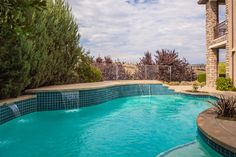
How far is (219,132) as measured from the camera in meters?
5.61

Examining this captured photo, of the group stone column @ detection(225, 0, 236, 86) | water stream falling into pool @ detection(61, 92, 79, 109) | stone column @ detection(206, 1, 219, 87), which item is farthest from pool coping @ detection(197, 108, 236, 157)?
stone column @ detection(206, 1, 219, 87)

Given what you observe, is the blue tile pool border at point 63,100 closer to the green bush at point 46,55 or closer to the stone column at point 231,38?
the green bush at point 46,55

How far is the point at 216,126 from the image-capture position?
20.3 feet

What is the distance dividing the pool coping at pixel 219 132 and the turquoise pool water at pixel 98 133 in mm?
280

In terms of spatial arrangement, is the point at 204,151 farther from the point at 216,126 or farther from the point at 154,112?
the point at 154,112

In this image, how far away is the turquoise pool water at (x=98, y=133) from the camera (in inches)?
239

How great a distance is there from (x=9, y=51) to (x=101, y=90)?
17.5 feet

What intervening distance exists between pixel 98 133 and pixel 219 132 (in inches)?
134

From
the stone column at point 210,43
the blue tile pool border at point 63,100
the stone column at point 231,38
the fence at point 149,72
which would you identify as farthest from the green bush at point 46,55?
the stone column at point 231,38

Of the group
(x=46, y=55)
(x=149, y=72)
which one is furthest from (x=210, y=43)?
(x=46, y=55)

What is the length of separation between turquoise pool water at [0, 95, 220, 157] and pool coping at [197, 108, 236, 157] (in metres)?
0.28

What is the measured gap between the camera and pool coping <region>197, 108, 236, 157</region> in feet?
15.9

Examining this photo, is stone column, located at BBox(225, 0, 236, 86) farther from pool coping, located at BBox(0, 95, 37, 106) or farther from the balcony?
pool coping, located at BBox(0, 95, 37, 106)

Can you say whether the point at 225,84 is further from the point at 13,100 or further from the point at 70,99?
the point at 13,100
